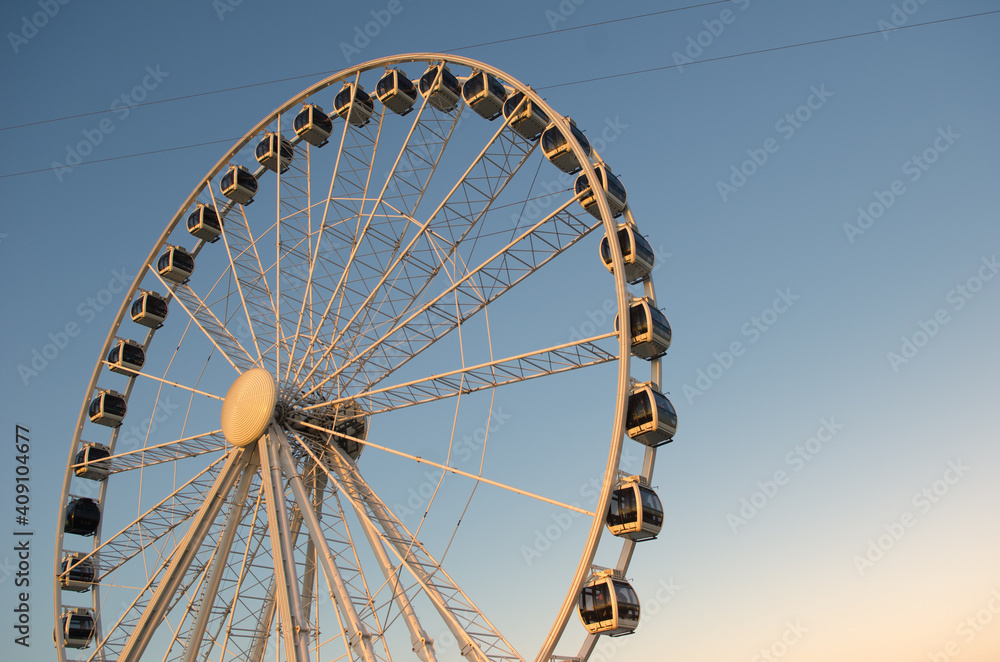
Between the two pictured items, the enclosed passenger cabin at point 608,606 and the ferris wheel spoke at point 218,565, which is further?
the ferris wheel spoke at point 218,565

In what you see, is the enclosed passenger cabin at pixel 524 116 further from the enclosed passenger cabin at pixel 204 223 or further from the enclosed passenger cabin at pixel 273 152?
the enclosed passenger cabin at pixel 204 223

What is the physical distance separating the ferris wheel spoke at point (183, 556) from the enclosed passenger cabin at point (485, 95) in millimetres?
11164

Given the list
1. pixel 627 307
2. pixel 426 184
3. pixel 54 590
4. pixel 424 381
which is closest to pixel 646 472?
pixel 627 307

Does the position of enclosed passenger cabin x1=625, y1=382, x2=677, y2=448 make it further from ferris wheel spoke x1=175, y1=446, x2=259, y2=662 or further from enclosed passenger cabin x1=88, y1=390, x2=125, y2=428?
enclosed passenger cabin x1=88, y1=390, x2=125, y2=428

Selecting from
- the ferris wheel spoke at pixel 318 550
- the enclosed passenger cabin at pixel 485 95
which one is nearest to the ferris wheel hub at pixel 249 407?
the ferris wheel spoke at pixel 318 550

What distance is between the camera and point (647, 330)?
18562 mm

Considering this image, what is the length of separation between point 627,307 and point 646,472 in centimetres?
375

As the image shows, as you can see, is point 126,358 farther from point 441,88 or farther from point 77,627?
point 441,88

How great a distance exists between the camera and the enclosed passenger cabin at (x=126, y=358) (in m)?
27.3

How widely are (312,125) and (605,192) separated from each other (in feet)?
35.2

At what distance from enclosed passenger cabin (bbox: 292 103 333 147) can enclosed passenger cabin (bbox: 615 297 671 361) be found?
12.8m

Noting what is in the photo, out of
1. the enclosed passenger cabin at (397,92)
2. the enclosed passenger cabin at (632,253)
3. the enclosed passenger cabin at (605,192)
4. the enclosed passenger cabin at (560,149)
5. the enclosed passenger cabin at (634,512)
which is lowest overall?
the enclosed passenger cabin at (634,512)

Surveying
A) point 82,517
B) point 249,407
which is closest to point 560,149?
point 249,407

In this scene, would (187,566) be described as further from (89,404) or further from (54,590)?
(89,404)
